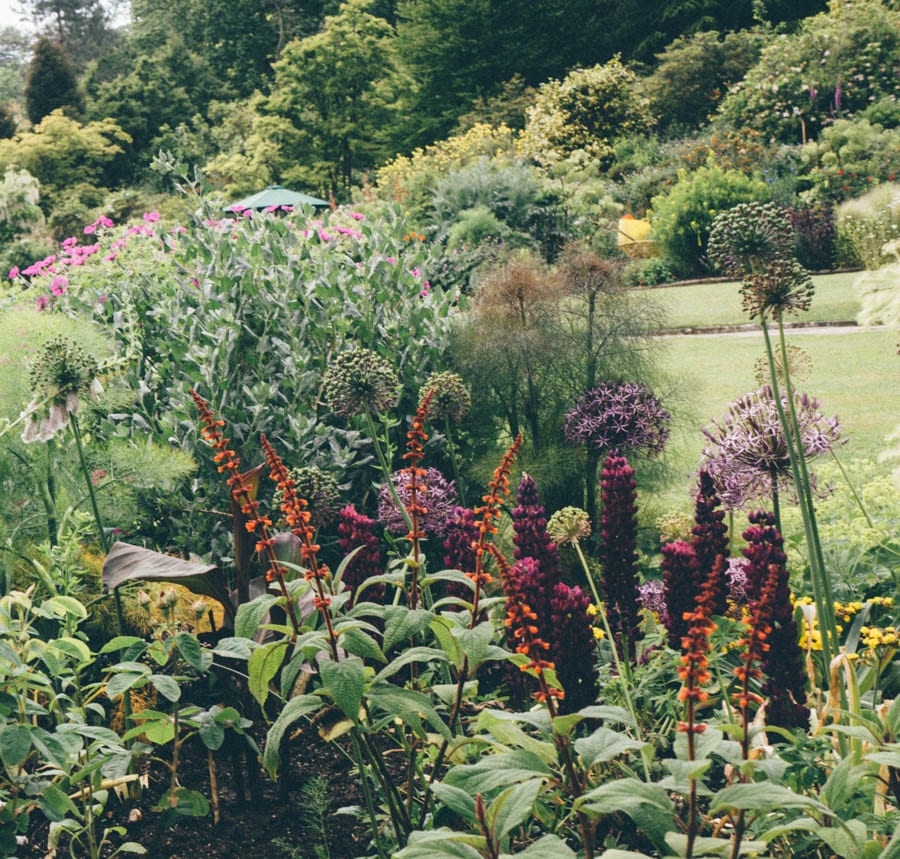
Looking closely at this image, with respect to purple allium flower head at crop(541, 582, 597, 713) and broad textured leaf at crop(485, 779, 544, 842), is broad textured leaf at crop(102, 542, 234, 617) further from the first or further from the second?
broad textured leaf at crop(485, 779, 544, 842)

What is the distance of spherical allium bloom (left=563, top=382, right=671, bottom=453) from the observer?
143 inches

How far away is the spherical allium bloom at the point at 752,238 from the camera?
6.89 feet

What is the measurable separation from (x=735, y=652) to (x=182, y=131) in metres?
31.3

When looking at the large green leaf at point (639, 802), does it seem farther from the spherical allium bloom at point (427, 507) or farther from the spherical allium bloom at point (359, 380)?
the spherical allium bloom at point (427, 507)

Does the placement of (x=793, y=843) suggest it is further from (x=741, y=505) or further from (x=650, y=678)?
(x=741, y=505)

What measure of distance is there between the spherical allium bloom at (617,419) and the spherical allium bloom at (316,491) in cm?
126

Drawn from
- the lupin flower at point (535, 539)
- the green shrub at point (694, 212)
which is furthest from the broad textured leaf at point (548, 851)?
the green shrub at point (694, 212)

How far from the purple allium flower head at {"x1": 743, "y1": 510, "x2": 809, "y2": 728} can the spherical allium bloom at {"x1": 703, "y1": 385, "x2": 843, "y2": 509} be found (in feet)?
1.96

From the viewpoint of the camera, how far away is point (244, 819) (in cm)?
225

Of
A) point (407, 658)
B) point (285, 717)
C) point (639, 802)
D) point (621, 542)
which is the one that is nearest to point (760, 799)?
point (639, 802)

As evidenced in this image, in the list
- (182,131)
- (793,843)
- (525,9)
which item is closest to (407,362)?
(793,843)

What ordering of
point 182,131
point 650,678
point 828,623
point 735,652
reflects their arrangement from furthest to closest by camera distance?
point 182,131
point 735,652
point 650,678
point 828,623

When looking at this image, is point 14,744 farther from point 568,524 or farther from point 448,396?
point 448,396

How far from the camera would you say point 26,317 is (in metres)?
3.75
